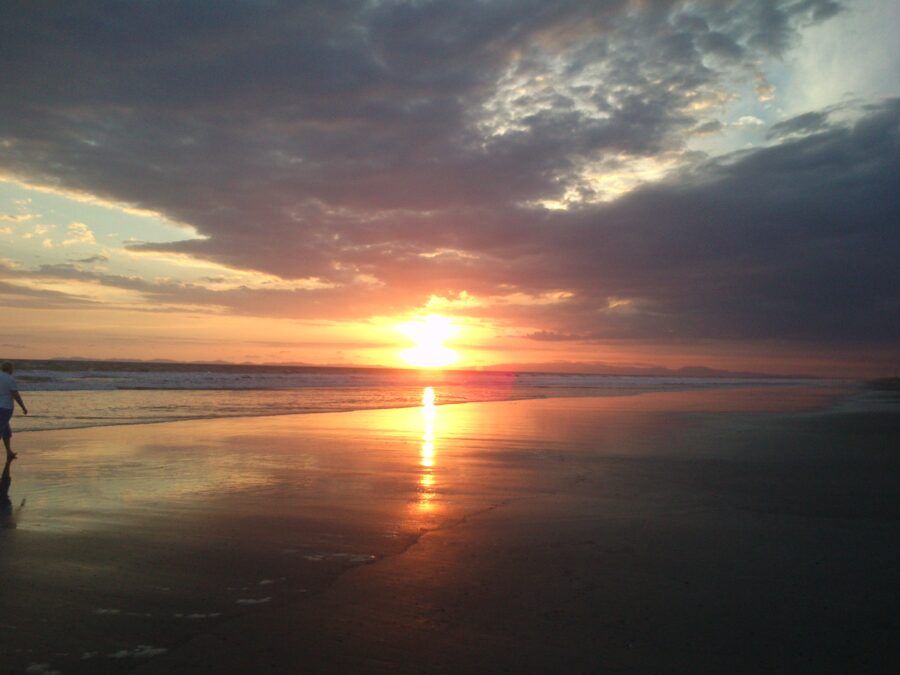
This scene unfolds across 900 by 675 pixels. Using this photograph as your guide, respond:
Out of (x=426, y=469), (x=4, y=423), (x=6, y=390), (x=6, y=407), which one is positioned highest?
(x=6, y=390)

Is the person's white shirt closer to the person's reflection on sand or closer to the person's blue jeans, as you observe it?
the person's blue jeans

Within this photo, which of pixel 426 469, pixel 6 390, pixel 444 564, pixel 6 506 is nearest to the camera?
pixel 444 564

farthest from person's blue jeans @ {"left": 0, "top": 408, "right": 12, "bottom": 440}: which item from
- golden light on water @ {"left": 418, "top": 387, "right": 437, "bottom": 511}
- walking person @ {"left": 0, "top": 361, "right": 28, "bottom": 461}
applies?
golden light on water @ {"left": 418, "top": 387, "right": 437, "bottom": 511}

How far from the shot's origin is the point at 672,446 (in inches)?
669

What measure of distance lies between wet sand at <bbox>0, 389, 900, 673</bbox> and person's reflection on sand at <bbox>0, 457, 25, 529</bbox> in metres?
0.13

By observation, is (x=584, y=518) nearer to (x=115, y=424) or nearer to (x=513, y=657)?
(x=513, y=657)

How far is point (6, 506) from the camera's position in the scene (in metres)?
9.02

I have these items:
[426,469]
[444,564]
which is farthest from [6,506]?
[426,469]

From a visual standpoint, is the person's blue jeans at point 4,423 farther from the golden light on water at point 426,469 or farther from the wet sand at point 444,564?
the golden light on water at point 426,469

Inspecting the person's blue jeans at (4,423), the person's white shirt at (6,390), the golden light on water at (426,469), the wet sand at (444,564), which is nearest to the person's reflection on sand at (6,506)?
the wet sand at (444,564)

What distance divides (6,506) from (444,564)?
6883 mm

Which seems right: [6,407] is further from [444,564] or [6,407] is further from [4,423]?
[444,564]

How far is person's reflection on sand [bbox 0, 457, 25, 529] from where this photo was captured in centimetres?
809

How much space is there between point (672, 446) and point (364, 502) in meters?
10.5
